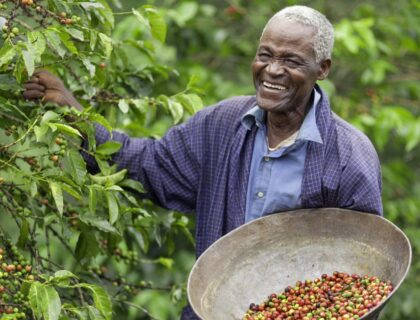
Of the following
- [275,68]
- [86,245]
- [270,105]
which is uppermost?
[275,68]

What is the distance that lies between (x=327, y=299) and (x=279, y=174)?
0.44 m

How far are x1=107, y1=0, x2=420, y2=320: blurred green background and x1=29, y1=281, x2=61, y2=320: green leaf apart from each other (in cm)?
254

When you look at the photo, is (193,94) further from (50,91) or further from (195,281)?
(195,281)

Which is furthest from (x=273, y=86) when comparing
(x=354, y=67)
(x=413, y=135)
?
(x=354, y=67)

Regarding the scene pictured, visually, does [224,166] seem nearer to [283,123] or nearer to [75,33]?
[283,123]

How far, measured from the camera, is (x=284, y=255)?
3.18 m

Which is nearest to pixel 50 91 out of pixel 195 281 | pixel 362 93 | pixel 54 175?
pixel 54 175

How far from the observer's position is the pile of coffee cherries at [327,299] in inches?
113

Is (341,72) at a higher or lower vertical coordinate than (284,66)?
lower

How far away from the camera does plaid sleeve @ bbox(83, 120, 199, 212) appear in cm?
338

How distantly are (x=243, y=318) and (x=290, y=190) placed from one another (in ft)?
1.39

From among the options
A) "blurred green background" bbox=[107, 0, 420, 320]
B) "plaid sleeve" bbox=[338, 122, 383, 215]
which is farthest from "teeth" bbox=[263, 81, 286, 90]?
"blurred green background" bbox=[107, 0, 420, 320]

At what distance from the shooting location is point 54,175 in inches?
115

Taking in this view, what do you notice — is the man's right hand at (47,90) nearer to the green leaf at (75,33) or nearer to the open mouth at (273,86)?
the green leaf at (75,33)
